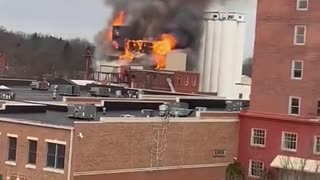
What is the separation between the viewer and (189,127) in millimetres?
39281

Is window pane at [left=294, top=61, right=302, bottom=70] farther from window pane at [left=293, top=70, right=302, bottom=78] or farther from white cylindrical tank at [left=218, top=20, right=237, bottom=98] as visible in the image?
white cylindrical tank at [left=218, top=20, right=237, bottom=98]

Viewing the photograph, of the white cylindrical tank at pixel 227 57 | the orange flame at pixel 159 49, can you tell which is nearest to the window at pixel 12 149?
the orange flame at pixel 159 49

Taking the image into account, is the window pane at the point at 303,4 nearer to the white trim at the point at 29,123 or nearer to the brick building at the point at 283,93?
the brick building at the point at 283,93

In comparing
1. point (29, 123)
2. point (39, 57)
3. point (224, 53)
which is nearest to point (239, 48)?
point (224, 53)

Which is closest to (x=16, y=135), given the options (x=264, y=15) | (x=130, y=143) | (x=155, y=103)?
(x=130, y=143)

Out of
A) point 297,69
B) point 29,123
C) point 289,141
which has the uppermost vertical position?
point 297,69

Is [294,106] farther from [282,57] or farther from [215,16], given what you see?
[215,16]

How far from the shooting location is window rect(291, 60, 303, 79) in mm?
42438

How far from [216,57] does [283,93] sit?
49864mm

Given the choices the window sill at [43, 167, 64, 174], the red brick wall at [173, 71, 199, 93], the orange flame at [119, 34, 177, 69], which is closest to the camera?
the window sill at [43, 167, 64, 174]

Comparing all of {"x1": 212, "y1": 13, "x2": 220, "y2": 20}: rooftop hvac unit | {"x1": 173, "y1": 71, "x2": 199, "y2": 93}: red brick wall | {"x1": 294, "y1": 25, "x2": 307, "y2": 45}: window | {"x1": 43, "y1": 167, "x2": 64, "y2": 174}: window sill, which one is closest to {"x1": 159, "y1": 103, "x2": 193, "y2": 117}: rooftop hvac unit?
{"x1": 43, "y1": 167, "x2": 64, "y2": 174}: window sill

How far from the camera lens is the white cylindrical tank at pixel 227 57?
91.2m

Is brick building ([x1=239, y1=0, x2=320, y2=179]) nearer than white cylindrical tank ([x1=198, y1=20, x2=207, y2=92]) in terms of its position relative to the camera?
Yes

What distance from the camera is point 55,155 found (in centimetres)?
3344
